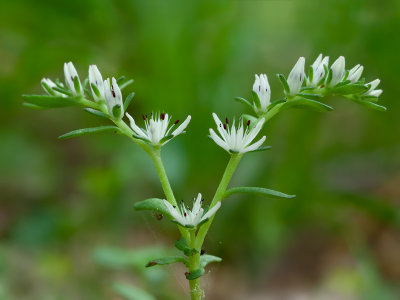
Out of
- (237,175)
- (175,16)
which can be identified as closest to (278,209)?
(237,175)

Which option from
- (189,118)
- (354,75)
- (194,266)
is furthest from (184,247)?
(354,75)

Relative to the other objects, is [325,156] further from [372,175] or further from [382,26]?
[382,26]

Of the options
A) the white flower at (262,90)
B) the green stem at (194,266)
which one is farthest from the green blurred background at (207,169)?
the white flower at (262,90)

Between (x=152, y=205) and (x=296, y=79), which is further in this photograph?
(x=296, y=79)

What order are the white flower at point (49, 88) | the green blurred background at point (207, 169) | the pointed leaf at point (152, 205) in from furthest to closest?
1. the green blurred background at point (207, 169)
2. the white flower at point (49, 88)
3. the pointed leaf at point (152, 205)

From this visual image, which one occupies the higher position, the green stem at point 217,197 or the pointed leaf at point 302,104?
the pointed leaf at point 302,104

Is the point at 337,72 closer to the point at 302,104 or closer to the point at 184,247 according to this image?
the point at 302,104

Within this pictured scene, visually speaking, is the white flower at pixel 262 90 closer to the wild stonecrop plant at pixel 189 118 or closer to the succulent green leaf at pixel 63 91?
the wild stonecrop plant at pixel 189 118

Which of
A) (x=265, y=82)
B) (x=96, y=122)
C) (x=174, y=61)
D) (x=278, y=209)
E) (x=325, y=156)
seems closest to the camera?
(x=265, y=82)
